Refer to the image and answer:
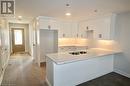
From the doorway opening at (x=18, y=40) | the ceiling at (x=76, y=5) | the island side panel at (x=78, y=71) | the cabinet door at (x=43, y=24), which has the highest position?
the ceiling at (x=76, y=5)

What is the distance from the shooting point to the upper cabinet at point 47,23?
499 centimetres

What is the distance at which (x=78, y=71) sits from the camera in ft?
10.5

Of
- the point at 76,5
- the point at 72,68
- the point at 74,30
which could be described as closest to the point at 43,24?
the point at 74,30

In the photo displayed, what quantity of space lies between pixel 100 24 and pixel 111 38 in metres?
0.79

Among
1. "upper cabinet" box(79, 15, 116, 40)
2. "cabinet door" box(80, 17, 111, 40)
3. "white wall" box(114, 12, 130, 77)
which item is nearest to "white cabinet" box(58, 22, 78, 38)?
"upper cabinet" box(79, 15, 116, 40)

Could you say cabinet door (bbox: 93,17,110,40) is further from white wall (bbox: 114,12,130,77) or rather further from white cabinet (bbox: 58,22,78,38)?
white cabinet (bbox: 58,22,78,38)

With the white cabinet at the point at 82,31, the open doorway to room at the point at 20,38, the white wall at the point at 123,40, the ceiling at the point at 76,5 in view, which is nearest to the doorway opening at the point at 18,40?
the open doorway to room at the point at 20,38

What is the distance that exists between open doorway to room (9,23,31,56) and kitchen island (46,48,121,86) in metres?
6.53

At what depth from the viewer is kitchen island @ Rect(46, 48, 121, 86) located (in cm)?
281

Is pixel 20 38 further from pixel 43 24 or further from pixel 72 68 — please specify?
pixel 72 68

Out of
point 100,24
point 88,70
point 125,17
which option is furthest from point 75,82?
point 125,17

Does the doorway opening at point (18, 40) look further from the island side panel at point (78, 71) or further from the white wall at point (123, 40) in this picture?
the white wall at point (123, 40)

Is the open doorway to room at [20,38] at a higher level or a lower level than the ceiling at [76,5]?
lower

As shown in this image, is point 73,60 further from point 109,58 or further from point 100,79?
point 109,58
